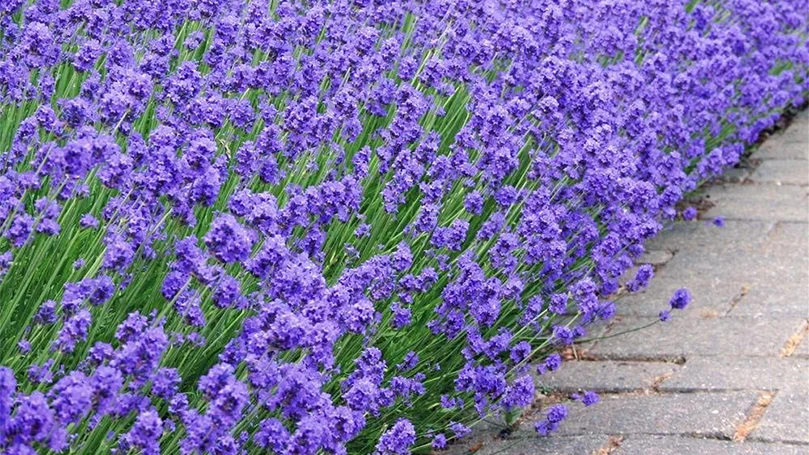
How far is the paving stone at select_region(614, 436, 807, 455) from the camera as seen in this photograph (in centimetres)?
328

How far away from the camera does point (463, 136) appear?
133 inches

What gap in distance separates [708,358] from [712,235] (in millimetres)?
1254

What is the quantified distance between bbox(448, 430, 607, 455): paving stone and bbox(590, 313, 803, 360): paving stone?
25.2 inches

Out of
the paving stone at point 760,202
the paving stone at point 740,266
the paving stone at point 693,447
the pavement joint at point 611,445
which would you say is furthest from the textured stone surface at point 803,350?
the paving stone at point 760,202

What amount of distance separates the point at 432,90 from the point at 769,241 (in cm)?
166

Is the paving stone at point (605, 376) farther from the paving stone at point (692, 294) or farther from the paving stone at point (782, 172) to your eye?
the paving stone at point (782, 172)

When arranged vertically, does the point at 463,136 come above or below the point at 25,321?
above

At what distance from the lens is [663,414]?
3523mm

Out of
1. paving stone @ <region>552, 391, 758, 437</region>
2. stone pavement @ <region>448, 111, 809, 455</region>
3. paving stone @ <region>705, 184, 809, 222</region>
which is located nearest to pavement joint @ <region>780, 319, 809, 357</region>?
stone pavement @ <region>448, 111, 809, 455</region>

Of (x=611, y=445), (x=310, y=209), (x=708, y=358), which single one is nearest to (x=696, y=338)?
(x=708, y=358)

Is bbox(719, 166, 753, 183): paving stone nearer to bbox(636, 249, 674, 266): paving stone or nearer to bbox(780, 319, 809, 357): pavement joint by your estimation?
bbox(636, 249, 674, 266): paving stone

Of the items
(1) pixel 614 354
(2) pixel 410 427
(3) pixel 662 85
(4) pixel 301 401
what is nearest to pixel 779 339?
(1) pixel 614 354

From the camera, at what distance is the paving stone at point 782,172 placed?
577 cm

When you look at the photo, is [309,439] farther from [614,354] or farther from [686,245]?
[686,245]
